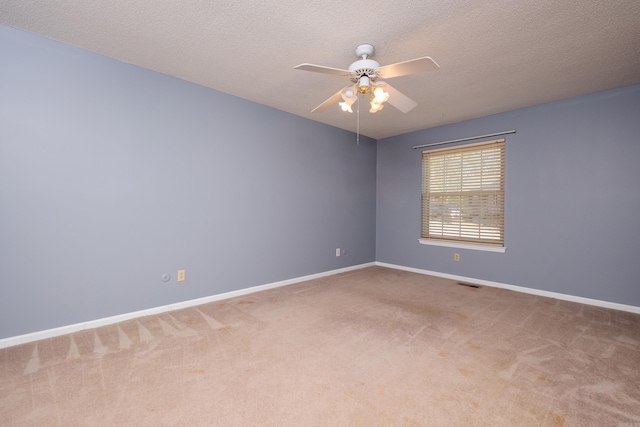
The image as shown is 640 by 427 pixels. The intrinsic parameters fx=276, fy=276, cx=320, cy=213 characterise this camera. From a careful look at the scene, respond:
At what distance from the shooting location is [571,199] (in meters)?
3.34

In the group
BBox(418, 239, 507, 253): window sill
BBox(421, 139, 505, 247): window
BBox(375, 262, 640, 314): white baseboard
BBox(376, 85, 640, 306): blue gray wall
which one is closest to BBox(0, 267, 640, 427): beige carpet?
BBox(375, 262, 640, 314): white baseboard

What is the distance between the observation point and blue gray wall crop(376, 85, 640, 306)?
9.89ft

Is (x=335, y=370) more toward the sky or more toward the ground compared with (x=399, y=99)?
more toward the ground

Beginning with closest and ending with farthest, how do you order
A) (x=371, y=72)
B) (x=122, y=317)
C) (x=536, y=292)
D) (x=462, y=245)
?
(x=371, y=72) < (x=122, y=317) < (x=536, y=292) < (x=462, y=245)

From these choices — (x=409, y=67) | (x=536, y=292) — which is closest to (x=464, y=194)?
(x=536, y=292)

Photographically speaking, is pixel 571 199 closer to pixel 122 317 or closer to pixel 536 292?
pixel 536 292

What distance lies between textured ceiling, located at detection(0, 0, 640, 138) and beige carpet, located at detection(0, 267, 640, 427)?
2.42 meters

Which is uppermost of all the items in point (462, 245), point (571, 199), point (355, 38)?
point (355, 38)

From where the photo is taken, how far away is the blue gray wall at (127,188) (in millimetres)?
2168

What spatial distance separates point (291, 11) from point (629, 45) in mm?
2718

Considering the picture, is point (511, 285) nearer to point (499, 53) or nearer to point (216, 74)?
point (499, 53)

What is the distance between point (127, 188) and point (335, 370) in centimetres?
245

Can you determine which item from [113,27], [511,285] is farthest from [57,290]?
[511,285]

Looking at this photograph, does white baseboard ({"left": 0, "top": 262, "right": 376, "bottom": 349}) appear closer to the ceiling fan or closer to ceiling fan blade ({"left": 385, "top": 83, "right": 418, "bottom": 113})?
the ceiling fan
